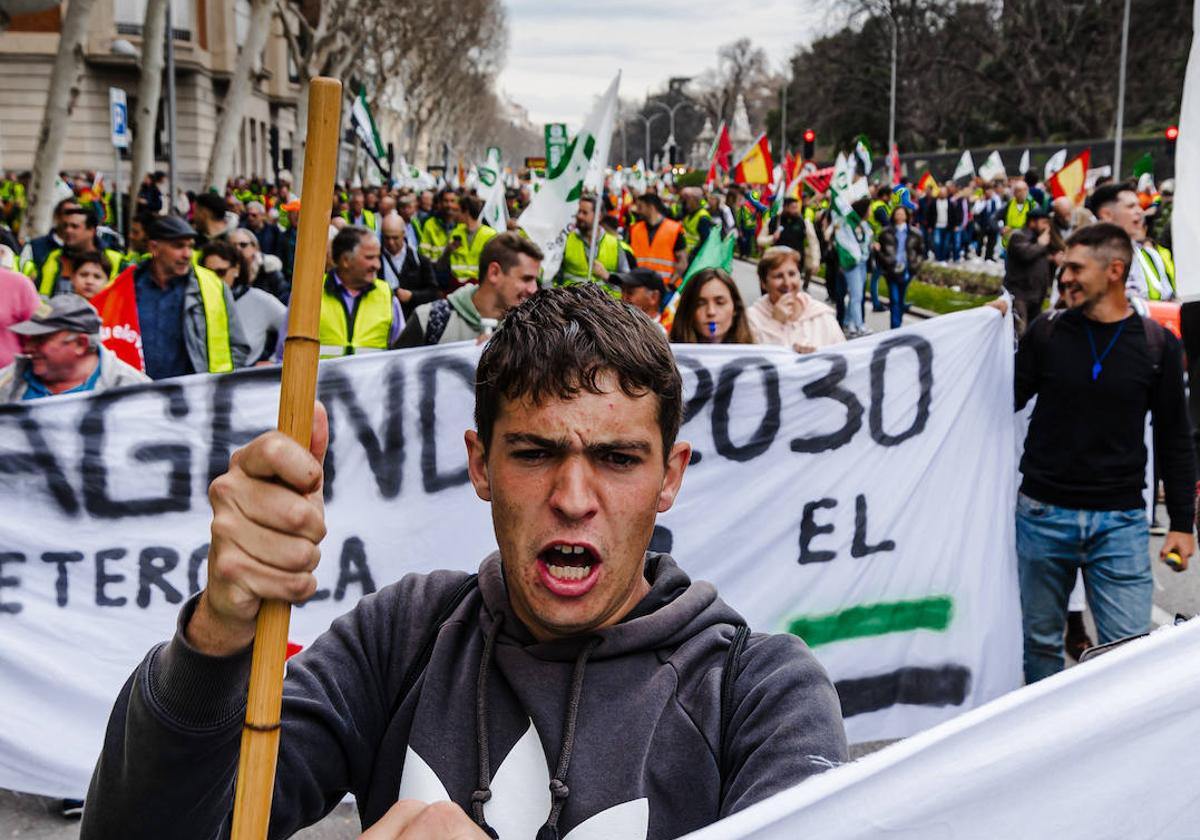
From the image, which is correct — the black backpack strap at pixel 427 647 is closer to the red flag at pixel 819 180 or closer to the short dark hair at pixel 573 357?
the short dark hair at pixel 573 357

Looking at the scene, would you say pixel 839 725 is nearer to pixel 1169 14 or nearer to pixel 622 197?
pixel 622 197

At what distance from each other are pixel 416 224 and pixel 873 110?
52631 mm

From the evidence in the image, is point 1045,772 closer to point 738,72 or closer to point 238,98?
point 238,98

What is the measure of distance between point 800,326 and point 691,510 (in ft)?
6.51

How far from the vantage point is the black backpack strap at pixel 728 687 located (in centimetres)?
154

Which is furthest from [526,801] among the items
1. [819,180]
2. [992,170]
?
[992,170]

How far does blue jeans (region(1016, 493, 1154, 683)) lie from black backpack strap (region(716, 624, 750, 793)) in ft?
10.7

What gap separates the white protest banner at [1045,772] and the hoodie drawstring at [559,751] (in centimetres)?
35

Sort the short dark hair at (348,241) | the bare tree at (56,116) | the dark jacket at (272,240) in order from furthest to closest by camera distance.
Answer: the dark jacket at (272,240)
the bare tree at (56,116)
the short dark hair at (348,241)

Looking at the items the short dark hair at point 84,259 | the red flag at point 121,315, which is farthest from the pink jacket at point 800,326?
the short dark hair at point 84,259

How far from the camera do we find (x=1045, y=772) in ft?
4.12

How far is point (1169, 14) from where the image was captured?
178ft

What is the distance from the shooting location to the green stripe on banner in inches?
186

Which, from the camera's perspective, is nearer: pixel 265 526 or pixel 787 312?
pixel 265 526
